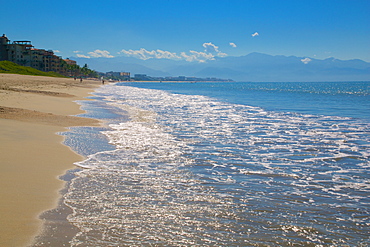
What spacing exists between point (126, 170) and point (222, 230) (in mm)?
3475

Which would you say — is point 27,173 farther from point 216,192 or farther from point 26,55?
point 26,55

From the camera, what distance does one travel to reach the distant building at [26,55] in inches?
4665

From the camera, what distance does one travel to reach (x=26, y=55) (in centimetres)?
12594

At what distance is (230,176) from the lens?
733cm

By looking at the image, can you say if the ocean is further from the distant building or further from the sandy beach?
the distant building

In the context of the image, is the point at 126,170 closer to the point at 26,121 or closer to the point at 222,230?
the point at 222,230

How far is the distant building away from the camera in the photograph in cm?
11850

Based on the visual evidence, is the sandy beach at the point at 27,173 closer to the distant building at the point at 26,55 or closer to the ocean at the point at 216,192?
the ocean at the point at 216,192

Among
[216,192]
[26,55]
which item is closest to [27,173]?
[216,192]

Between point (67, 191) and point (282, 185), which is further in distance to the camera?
point (282, 185)

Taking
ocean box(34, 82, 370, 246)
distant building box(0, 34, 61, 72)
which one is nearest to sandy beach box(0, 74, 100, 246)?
ocean box(34, 82, 370, 246)

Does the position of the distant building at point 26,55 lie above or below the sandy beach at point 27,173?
above

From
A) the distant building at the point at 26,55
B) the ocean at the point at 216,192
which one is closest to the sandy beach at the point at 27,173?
the ocean at the point at 216,192

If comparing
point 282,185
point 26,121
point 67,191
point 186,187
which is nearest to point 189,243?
point 186,187
